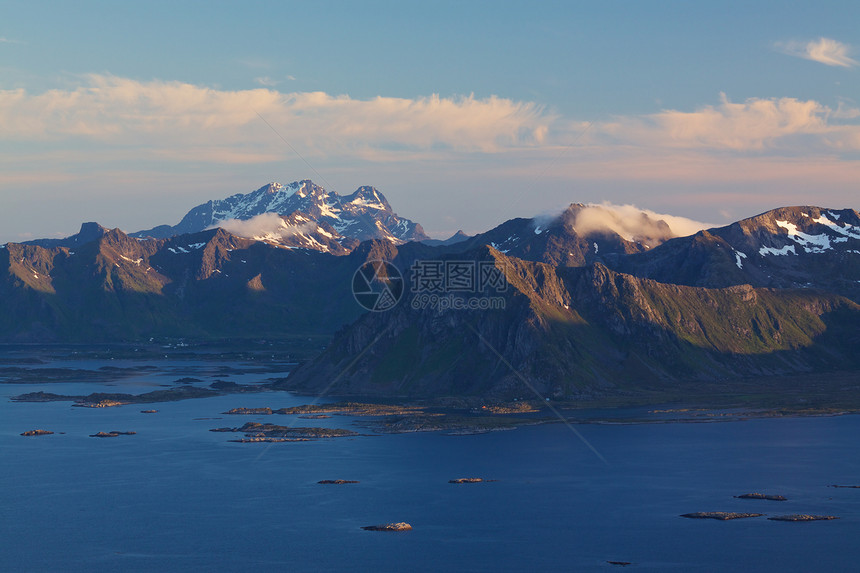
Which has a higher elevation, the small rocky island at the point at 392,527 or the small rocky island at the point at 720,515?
the small rocky island at the point at 720,515

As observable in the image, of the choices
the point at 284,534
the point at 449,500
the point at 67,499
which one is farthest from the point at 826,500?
the point at 67,499

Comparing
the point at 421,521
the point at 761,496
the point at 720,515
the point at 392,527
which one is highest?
the point at 761,496

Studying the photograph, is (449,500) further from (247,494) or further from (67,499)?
(67,499)

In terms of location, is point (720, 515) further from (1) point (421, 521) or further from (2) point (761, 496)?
(1) point (421, 521)

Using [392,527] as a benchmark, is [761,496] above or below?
above

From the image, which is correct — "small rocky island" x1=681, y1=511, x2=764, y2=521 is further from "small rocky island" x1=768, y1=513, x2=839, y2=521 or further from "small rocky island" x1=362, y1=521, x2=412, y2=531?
"small rocky island" x1=362, y1=521, x2=412, y2=531

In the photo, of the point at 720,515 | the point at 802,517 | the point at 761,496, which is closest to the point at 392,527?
the point at 720,515

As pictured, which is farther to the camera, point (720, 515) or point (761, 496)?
point (761, 496)

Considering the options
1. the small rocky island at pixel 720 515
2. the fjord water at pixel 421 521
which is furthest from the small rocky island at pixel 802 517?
the small rocky island at pixel 720 515

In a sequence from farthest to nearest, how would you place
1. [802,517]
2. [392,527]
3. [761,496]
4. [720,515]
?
[761,496] → [720,515] → [392,527] → [802,517]

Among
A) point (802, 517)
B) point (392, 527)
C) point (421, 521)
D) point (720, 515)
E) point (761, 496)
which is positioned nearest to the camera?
point (802, 517)

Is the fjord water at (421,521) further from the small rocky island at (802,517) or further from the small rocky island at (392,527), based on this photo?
the small rocky island at (802,517)
